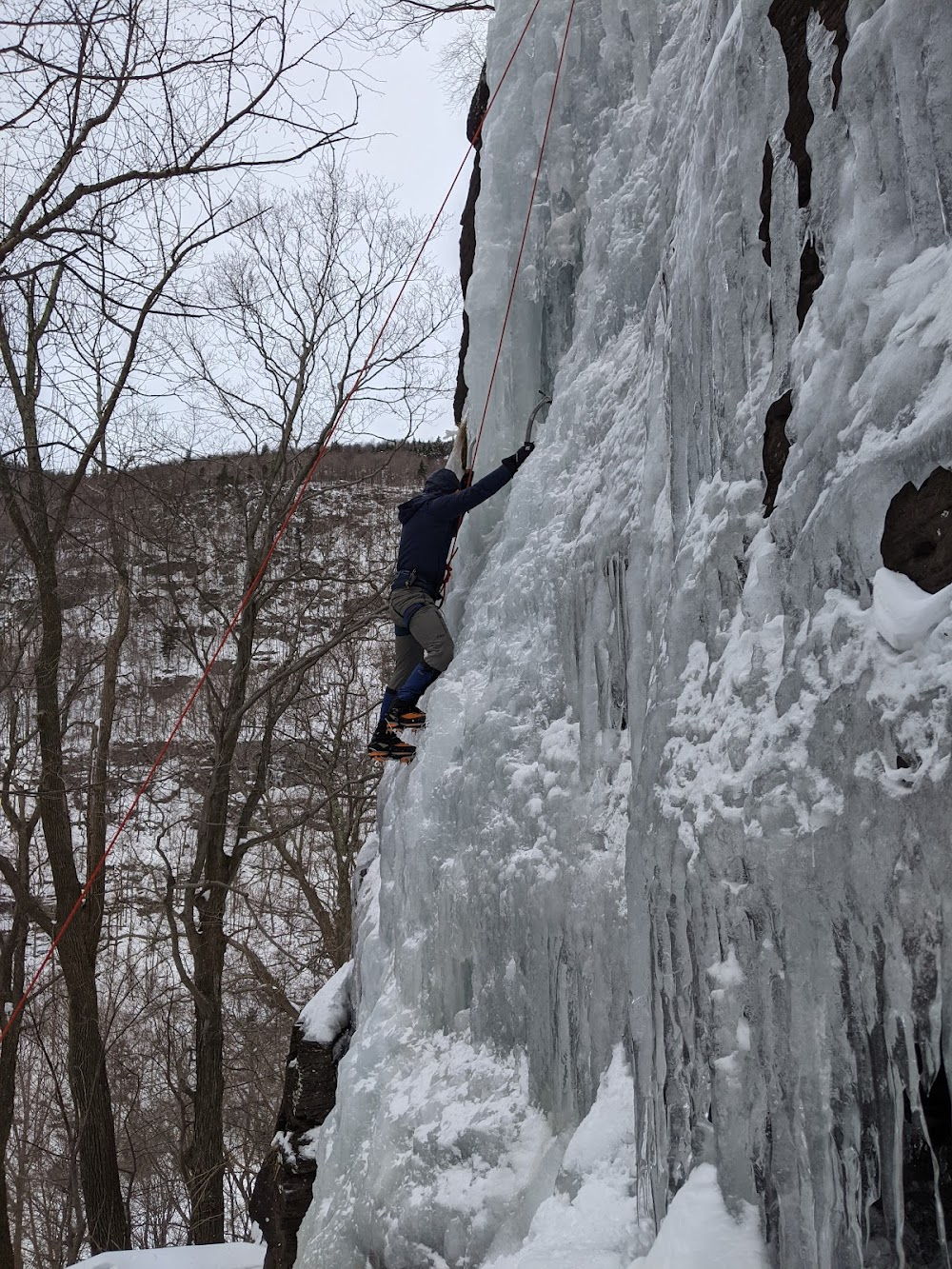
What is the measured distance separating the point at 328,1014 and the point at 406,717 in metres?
2.47

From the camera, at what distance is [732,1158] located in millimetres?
2213

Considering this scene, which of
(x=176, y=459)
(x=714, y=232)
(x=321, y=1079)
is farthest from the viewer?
(x=176, y=459)

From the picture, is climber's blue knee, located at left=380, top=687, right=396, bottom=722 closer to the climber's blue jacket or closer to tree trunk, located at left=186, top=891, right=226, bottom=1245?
the climber's blue jacket

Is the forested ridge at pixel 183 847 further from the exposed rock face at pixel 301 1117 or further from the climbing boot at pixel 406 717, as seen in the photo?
the climbing boot at pixel 406 717

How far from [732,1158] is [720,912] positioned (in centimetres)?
53

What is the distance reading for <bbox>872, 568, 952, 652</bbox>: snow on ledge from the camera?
5.83ft

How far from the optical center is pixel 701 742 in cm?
254

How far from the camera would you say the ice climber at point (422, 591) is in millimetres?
4934

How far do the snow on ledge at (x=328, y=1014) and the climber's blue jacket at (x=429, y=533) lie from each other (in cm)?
249

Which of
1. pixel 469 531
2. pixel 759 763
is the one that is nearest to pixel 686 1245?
pixel 759 763

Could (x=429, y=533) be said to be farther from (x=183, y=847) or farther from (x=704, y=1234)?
(x=183, y=847)

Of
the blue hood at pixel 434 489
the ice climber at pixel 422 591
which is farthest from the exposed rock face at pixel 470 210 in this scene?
the ice climber at pixel 422 591

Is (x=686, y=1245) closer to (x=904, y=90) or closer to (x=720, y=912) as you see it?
(x=720, y=912)

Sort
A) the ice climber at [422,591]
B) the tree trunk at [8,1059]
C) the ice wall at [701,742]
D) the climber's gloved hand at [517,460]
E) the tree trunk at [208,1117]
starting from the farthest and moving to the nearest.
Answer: the tree trunk at [208,1117] → the tree trunk at [8,1059] → the ice climber at [422,591] → the climber's gloved hand at [517,460] → the ice wall at [701,742]
